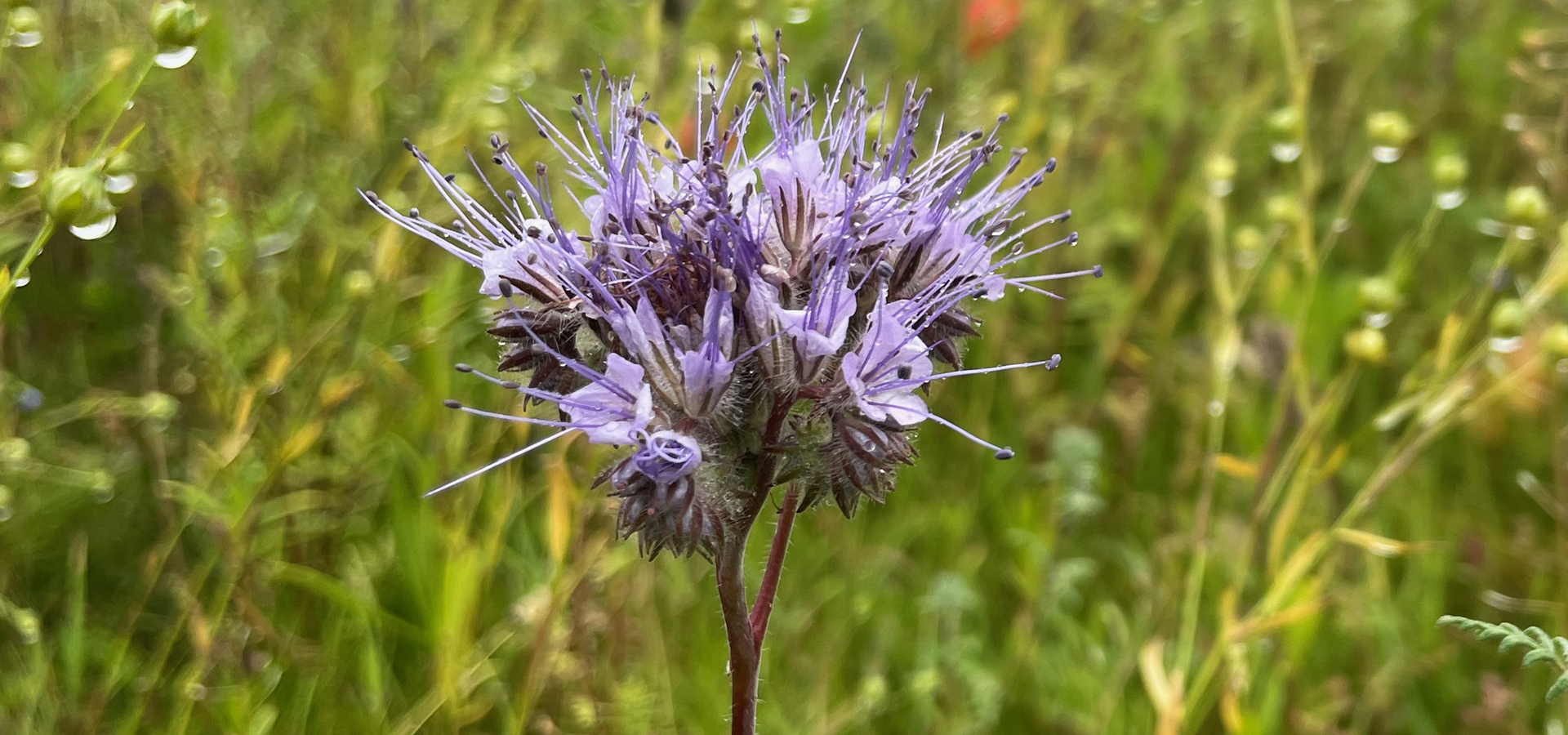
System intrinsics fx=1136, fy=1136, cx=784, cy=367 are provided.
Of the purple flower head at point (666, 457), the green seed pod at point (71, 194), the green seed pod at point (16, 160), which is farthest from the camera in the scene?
the green seed pod at point (16, 160)

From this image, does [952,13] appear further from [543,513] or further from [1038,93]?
[543,513]

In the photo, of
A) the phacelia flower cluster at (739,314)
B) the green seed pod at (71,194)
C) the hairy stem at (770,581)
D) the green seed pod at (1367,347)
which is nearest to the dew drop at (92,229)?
the green seed pod at (71,194)

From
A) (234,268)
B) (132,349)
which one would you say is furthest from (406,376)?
(132,349)

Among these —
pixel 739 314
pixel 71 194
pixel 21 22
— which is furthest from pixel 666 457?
pixel 21 22

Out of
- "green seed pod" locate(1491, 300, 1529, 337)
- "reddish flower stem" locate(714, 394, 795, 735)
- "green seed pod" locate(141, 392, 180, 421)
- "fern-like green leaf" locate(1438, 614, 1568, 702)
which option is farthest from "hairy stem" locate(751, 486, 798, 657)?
"green seed pod" locate(1491, 300, 1529, 337)

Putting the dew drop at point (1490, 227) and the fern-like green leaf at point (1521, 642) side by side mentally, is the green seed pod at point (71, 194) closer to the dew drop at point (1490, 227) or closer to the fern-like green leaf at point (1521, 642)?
the fern-like green leaf at point (1521, 642)

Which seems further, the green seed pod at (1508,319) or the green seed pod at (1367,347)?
the green seed pod at (1367,347)
